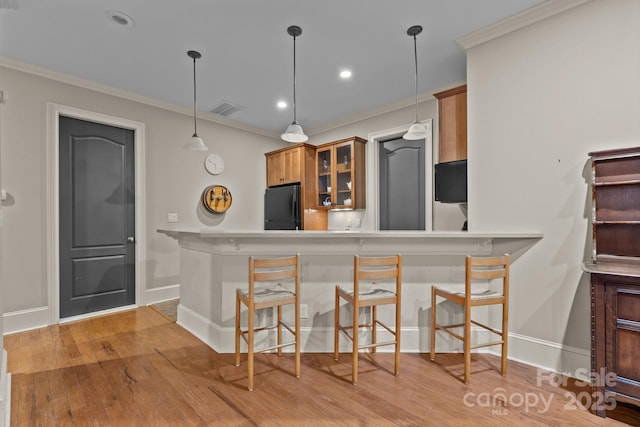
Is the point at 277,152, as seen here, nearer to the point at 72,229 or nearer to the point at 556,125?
the point at 72,229

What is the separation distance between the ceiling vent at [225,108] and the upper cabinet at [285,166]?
3.35ft

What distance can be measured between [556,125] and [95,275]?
15.9 ft

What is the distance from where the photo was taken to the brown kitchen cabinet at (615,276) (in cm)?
168

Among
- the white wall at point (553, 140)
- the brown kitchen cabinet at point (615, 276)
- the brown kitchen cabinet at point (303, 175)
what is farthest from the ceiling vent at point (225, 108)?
the brown kitchen cabinet at point (615, 276)

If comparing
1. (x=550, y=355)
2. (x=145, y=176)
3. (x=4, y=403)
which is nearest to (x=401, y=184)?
(x=550, y=355)

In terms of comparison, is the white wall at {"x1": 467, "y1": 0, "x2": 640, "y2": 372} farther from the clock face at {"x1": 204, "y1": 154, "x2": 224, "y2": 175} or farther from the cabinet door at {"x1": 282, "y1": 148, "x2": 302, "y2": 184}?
the clock face at {"x1": 204, "y1": 154, "x2": 224, "y2": 175}

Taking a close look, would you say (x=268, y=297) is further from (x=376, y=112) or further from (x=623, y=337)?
(x=376, y=112)

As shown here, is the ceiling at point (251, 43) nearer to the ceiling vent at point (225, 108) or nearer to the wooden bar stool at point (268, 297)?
the ceiling vent at point (225, 108)

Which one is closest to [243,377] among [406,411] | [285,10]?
[406,411]

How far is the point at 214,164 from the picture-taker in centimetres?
462

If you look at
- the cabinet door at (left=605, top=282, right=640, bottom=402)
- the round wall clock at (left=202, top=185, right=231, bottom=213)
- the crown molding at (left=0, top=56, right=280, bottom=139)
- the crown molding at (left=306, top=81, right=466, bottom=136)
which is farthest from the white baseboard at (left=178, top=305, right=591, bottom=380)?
the crown molding at (left=0, top=56, right=280, bottom=139)

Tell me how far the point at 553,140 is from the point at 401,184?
208cm

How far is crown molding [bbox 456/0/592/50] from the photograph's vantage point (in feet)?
7.24

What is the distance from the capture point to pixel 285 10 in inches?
91.1
